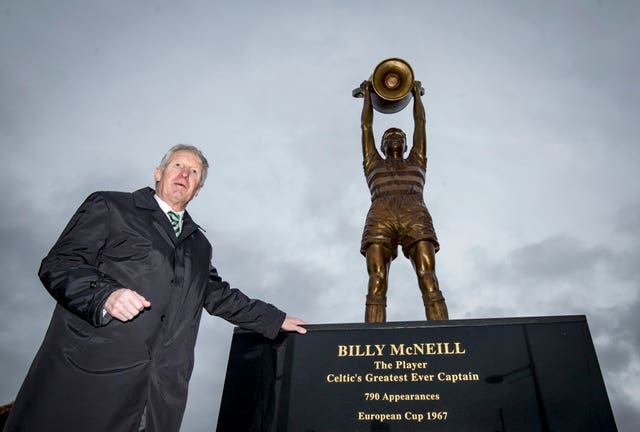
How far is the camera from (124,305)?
217cm

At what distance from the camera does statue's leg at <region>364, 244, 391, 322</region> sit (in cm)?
483

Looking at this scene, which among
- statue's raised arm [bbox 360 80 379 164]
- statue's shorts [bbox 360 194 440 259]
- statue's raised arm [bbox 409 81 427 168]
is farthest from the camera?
statue's raised arm [bbox 360 80 379 164]

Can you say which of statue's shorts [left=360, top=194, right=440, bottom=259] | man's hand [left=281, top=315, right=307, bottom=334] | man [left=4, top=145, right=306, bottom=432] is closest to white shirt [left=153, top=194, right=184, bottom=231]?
man [left=4, top=145, right=306, bottom=432]

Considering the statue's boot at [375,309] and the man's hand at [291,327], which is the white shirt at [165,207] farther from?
the statue's boot at [375,309]

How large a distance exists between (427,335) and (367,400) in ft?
2.42

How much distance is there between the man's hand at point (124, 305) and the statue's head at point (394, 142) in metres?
4.87

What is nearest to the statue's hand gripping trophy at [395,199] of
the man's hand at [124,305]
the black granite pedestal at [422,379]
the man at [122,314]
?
the black granite pedestal at [422,379]

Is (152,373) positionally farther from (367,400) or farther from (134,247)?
(367,400)

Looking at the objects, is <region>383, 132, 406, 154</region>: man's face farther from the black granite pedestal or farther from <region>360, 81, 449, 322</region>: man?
the black granite pedestal

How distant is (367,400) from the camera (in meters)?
3.24

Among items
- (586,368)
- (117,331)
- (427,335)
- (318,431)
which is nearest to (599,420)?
(586,368)

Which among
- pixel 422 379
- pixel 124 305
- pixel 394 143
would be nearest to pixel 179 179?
pixel 124 305

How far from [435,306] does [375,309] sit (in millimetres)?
693

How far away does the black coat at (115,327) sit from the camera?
224cm
